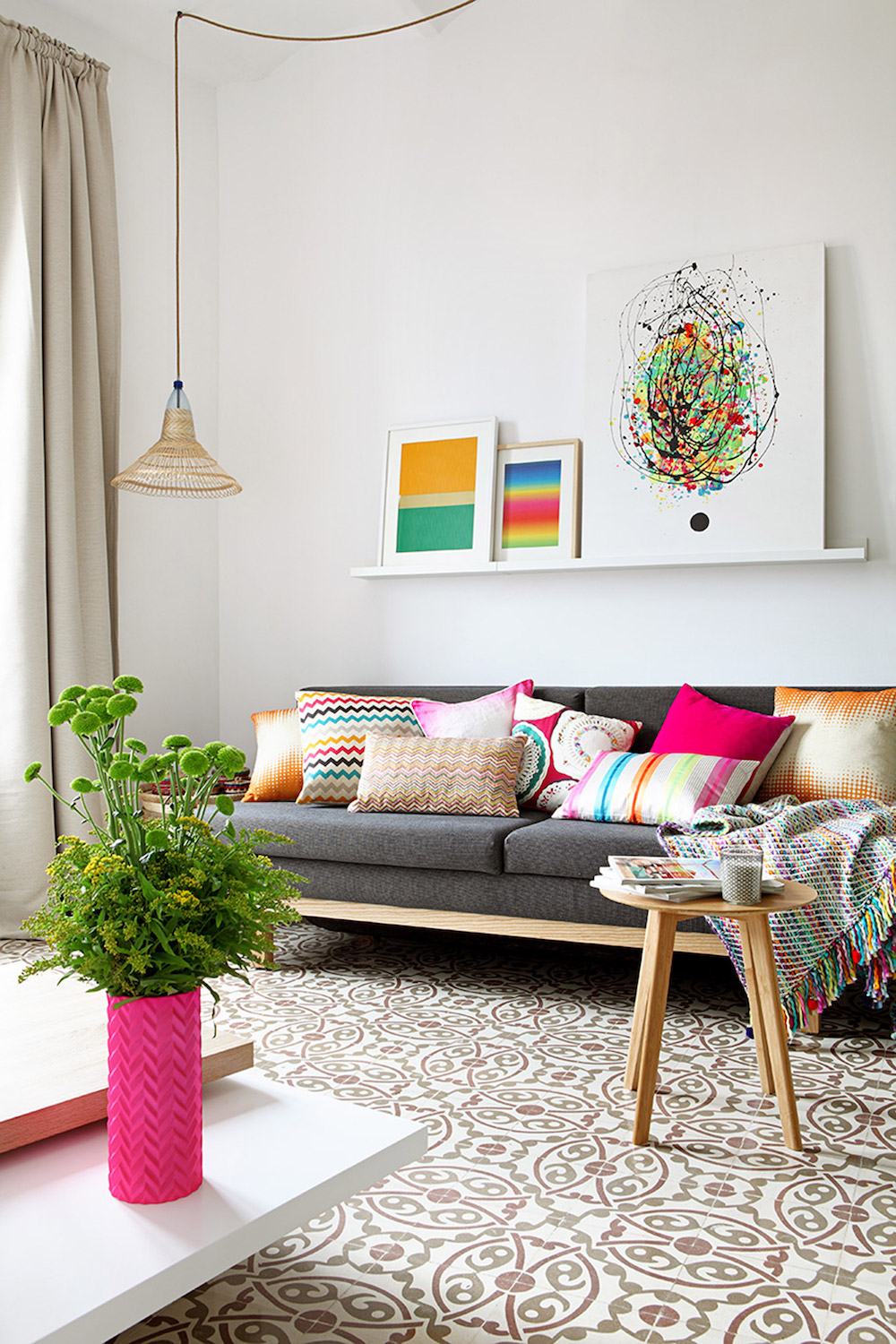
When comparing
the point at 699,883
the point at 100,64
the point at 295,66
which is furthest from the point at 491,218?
the point at 699,883

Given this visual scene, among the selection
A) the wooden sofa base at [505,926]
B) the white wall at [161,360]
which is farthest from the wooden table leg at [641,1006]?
the white wall at [161,360]

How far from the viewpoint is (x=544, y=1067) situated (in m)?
2.49

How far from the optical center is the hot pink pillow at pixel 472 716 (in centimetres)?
365

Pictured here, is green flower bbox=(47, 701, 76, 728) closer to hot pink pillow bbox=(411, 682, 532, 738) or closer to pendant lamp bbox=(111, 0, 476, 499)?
hot pink pillow bbox=(411, 682, 532, 738)

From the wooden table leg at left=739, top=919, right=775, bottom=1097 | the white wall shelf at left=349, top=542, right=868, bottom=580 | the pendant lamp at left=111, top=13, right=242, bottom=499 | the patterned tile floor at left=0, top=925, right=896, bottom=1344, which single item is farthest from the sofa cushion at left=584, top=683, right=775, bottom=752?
the pendant lamp at left=111, top=13, right=242, bottom=499

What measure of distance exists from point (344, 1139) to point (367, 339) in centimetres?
362

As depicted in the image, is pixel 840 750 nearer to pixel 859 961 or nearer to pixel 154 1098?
pixel 859 961

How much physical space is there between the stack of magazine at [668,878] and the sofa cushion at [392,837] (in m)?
0.72

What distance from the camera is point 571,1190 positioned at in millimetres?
1906

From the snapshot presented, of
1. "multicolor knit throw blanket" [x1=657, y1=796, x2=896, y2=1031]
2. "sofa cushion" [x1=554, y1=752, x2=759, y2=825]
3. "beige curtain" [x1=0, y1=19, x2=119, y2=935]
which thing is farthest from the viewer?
"beige curtain" [x1=0, y1=19, x2=119, y2=935]

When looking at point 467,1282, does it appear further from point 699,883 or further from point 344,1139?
point 699,883

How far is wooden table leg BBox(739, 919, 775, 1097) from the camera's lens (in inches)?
88.8

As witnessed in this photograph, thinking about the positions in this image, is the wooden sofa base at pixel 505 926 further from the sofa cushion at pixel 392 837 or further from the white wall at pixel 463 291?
the white wall at pixel 463 291

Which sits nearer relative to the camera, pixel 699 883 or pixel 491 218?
pixel 699 883
